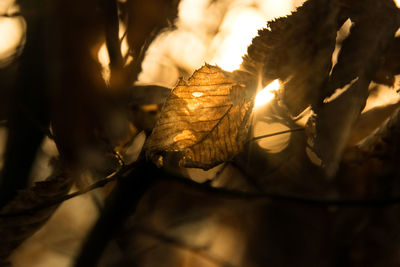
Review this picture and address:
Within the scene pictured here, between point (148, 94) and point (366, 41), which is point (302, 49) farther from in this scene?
point (148, 94)

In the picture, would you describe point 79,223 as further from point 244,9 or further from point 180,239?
point 244,9

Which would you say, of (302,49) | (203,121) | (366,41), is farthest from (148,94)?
(366,41)

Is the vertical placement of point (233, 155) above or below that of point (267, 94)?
below

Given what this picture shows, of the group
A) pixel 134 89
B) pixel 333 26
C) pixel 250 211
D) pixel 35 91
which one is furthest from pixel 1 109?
pixel 333 26

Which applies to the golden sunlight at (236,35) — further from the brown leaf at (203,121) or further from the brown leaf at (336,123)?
the brown leaf at (336,123)

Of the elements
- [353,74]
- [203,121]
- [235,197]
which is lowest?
[235,197]

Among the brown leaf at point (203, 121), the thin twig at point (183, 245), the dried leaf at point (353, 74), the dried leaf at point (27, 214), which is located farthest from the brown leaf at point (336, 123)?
the dried leaf at point (27, 214)

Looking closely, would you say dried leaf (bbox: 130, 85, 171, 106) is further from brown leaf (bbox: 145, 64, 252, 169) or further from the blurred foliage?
brown leaf (bbox: 145, 64, 252, 169)
